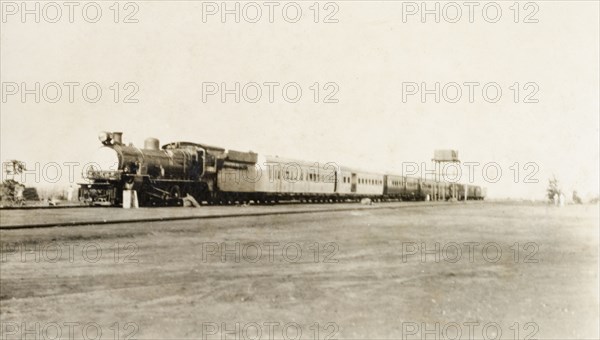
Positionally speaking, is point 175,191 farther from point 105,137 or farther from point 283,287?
point 283,287

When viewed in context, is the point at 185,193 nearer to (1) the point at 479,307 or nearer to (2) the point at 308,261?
(2) the point at 308,261

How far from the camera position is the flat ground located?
516 cm

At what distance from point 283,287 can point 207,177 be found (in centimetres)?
1261

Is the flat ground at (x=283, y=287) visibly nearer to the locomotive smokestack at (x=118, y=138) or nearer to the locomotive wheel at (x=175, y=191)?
the locomotive smokestack at (x=118, y=138)

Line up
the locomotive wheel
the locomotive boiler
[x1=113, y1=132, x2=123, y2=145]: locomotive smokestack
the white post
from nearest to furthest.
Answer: the white post
[x1=113, y1=132, x2=123, y2=145]: locomotive smokestack
the locomotive boiler
the locomotive wheel

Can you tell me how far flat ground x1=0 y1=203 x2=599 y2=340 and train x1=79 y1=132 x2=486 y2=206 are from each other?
22.7 feet

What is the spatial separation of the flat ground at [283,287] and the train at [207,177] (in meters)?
6.93

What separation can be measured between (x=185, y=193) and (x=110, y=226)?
8.76 metres

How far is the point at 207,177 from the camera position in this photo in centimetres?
1816

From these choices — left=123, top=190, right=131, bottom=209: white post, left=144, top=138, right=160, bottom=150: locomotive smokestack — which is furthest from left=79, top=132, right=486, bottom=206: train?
left=123, top=190, right=131, bottom=209: white post

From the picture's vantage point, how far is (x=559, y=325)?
5.63m

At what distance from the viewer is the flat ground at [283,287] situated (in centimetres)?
516

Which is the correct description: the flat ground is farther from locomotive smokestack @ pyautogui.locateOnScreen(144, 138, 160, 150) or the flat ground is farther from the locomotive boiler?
locomotive smokestack @ pyautogui.locateOnScreen(144, 138, 160, 150)

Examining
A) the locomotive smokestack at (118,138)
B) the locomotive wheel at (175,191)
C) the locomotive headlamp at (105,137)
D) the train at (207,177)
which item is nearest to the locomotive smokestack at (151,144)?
the train at (207,177)
